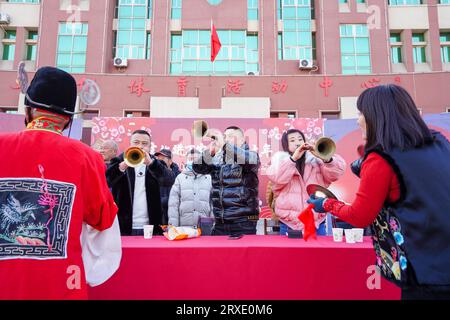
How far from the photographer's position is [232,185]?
2475 mm

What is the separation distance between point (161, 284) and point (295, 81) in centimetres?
1063

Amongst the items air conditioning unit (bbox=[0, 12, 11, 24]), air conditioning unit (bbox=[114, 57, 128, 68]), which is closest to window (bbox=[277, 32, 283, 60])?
air conditioning unit (bbox=[114, 57, 128, 68])

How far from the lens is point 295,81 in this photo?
10930 millimetres

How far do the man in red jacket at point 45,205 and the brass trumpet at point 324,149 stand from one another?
5.59ft

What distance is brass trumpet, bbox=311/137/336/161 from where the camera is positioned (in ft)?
7.51

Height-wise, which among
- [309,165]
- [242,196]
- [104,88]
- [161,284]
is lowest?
[161,284]

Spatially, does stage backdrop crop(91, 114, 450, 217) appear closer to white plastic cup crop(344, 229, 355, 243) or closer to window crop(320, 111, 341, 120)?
window crop(320, 111, 341, 120)

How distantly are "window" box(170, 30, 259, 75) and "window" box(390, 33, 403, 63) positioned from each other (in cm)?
624

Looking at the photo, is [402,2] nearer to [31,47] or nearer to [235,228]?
[235,228]

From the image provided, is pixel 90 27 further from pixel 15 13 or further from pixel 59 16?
pixel 15 13

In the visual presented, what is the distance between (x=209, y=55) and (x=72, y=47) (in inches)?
234

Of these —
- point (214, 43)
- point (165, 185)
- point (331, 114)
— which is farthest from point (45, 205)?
point (331, 114)

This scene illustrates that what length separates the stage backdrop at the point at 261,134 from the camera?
6500 millimetres

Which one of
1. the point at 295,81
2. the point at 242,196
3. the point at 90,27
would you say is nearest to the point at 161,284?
the point at 242,196
